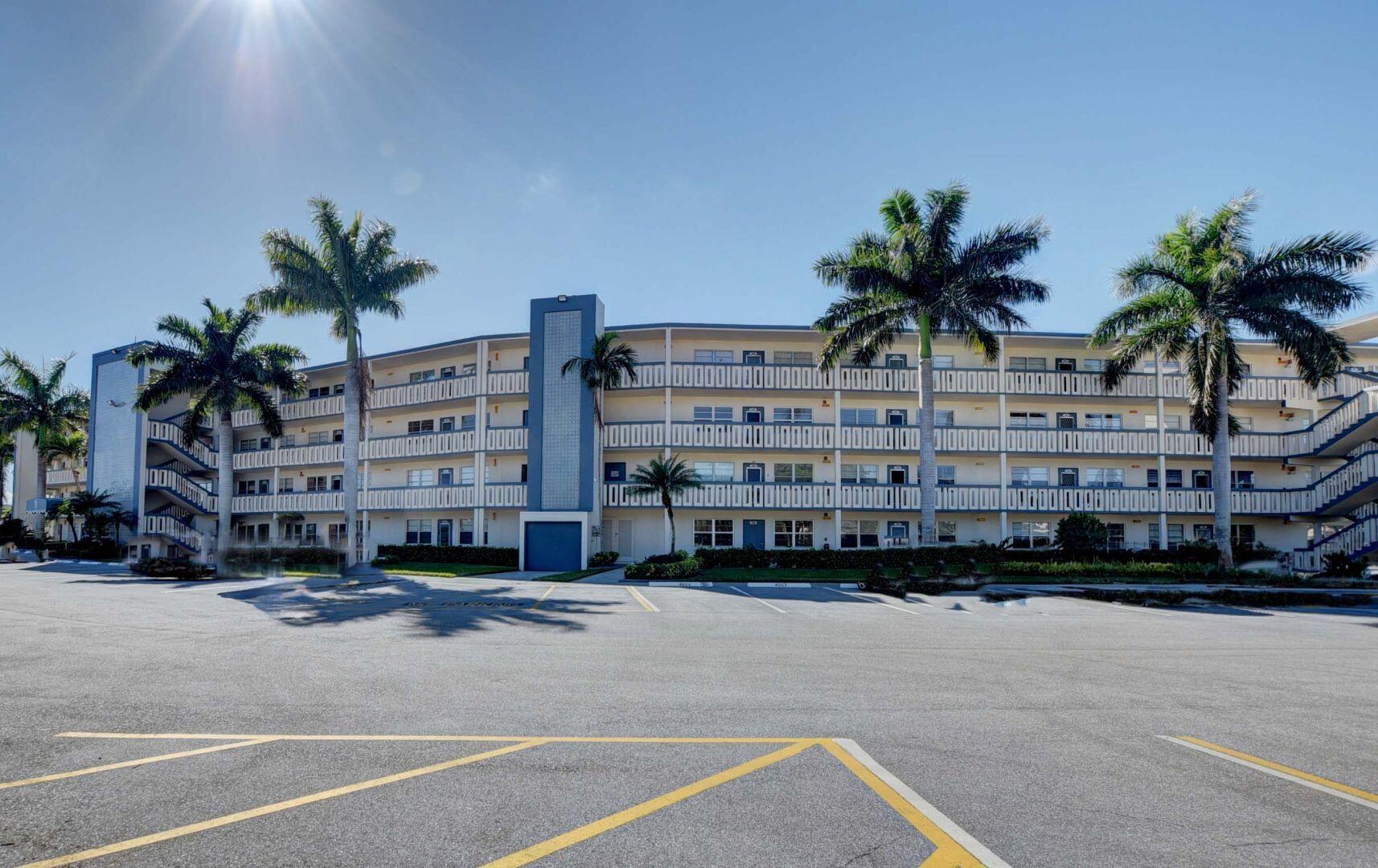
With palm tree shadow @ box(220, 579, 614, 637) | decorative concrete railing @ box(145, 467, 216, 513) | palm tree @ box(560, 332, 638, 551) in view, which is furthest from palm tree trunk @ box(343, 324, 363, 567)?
decorative concrete railing @ box(145, 467, 216, 513)

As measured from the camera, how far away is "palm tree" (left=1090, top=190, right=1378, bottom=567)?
26031 mm

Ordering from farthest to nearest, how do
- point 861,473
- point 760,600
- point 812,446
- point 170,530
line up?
point 170,530 < point 861,473 < point 812,446 < point 760,600

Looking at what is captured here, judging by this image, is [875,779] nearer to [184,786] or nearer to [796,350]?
[184,786]

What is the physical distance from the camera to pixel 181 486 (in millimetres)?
42500

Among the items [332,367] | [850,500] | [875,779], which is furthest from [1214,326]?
[332,367]

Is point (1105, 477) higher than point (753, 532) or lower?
higher

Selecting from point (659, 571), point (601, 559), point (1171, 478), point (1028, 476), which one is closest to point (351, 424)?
point (601, 559)

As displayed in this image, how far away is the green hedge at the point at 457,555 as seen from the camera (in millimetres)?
34281

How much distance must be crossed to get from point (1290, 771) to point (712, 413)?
3188 centimetres

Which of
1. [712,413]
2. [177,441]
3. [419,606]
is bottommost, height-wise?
[419,606]

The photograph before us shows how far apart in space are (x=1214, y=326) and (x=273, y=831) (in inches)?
1259

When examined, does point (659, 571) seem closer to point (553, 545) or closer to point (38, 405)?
point (553, 545)

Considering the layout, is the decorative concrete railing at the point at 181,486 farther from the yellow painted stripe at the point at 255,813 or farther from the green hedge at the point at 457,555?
the yellow painted stripe at the point at 255,813

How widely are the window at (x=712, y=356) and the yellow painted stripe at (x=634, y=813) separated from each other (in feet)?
105
